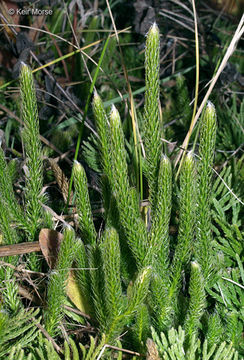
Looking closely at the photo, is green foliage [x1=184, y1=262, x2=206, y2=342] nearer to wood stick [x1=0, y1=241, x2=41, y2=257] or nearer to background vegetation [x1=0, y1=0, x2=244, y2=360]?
background vegetation [x1=0, y1=0, x2=244, y2=360]

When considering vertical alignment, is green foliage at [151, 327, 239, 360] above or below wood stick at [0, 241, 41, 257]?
below

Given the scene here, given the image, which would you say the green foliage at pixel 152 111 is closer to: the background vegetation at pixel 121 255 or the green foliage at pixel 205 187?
the background vegetation at pixel 121 255

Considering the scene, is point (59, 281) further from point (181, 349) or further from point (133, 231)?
point (181, 349)

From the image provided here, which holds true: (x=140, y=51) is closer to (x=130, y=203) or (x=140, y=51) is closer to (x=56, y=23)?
(x=56, y=23)

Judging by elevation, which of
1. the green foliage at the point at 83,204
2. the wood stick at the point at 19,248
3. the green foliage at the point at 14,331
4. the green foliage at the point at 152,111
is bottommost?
the green foliage at the point at 14,331

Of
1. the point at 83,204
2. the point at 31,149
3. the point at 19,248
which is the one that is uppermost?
the point at 31,149

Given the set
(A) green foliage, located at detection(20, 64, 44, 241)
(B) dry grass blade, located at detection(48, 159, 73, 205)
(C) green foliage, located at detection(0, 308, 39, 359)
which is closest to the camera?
(C) green foliage, located at detection(0, 308, 39, 359)

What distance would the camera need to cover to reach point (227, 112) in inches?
82.4

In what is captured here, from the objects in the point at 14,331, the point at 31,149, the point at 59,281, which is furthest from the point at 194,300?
the point at 31,149

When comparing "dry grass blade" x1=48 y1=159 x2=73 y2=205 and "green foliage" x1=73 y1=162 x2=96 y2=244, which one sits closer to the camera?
"green foliage" x1=73 y1=162 x2=96 y2=244

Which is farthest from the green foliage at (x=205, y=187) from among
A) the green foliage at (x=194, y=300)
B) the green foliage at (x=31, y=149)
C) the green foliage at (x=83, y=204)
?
the green foliage at (x=31, y=149)

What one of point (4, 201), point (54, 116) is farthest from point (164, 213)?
point (54, 116)

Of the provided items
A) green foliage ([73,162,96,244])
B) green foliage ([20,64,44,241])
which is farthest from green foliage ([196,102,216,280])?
green foliage ([20,64,44,241])

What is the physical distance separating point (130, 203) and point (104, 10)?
1.80 metres
